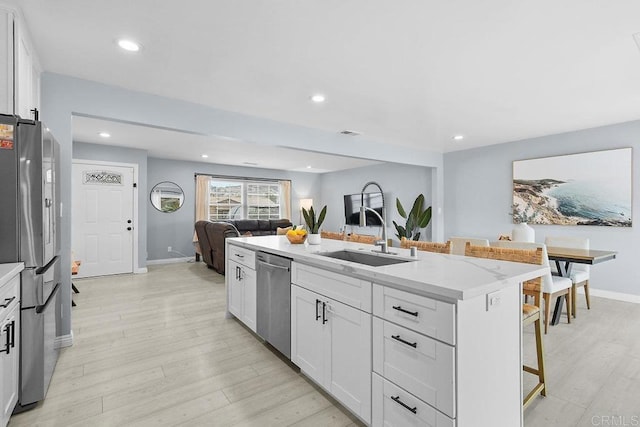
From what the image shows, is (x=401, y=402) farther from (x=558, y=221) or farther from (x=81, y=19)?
(x=558, y=221)

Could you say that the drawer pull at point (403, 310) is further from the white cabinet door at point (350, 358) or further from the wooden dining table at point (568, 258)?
the wooden dining table at point (568, 258)

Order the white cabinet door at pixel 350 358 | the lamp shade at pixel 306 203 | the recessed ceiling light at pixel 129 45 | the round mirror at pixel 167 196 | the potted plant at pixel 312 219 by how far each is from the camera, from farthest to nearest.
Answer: the lamp shade at pixel 306 203 → the potted plant at pixel 312 219 → the round mirror at pixel 167 196 → the recessed ceiling light at pixel 129 45 → the white cabinet door at pixel 350 358

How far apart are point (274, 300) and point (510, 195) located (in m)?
4.53

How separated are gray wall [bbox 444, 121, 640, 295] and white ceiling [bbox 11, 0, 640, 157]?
649 millimetres

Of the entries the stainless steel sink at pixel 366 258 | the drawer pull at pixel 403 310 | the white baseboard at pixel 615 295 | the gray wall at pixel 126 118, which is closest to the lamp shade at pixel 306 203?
the gray wall at pixel 126 118

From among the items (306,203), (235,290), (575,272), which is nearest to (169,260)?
(306,203)

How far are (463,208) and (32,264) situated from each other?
5.93 meters

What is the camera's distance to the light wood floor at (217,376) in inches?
69.9

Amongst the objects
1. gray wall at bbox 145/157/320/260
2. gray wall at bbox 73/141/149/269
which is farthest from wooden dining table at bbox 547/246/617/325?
gray wall at bbox 145/157/320/260

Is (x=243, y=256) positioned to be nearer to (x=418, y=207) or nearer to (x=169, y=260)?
(x=418, y=207)

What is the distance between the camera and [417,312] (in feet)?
4.38

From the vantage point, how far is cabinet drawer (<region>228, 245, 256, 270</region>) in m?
2.79

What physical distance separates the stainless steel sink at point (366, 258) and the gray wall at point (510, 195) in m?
3.91

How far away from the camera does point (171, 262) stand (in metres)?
6.88
